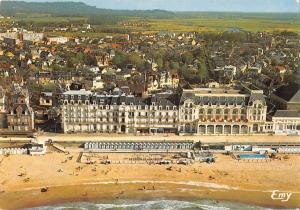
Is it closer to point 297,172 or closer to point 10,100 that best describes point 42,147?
point 10,100

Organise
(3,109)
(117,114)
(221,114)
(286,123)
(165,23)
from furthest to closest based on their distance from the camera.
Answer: (165,23) → (3,109) → (286,123) → (221,114) → (117,114)

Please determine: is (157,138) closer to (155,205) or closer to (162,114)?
(162,114)

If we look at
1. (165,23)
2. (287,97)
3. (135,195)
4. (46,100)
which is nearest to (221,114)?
(287,97)

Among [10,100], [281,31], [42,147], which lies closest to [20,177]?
[42,147]

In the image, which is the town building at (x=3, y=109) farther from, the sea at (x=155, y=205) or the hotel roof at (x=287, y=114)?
the hotel roof at (x=287, y=114)

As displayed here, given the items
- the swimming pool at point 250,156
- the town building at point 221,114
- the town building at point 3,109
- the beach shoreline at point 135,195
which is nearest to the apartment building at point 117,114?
the town building at point 221,114
